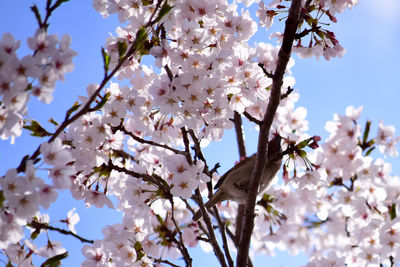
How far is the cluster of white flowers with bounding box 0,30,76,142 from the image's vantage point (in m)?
1.94

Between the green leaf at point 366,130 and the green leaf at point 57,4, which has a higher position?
the green leaf at point 366,130

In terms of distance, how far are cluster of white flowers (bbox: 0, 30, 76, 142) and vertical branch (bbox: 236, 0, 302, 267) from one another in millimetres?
1364

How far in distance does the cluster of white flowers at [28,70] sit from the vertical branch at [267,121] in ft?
4.47

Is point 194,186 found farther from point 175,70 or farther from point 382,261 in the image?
point 382,261

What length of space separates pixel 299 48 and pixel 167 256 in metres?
2.04

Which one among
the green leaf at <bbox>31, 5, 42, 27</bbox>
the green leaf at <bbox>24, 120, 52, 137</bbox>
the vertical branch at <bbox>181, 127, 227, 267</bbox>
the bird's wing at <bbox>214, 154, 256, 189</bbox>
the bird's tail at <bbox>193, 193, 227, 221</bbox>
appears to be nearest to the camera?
the green leaf at <bbox>31, 5, 42, 27</bbox>

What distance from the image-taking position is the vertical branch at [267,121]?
2803 mm

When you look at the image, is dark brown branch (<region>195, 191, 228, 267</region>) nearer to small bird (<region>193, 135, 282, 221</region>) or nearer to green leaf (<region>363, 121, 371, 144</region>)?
small bird (<region>193, 135, 282, 221</region>)

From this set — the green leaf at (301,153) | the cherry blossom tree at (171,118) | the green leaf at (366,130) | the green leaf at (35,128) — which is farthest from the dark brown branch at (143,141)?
the green leaf at (366,130)

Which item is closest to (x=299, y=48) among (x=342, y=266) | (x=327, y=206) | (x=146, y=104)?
(x=146, y=104)

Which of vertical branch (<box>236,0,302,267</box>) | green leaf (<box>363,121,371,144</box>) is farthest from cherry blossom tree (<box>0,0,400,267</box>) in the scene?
green leaf (<box>363,121,371,144</box>)

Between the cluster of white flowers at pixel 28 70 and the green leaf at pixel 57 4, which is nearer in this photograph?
the cluster of white flowers at pixel 28 70

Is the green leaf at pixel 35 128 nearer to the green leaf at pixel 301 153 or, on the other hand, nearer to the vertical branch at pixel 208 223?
the vertical branch at pixel 208 223

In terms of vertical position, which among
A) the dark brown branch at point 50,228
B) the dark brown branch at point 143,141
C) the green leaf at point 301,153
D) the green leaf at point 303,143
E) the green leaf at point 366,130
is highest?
the green leaf at point 366,130
